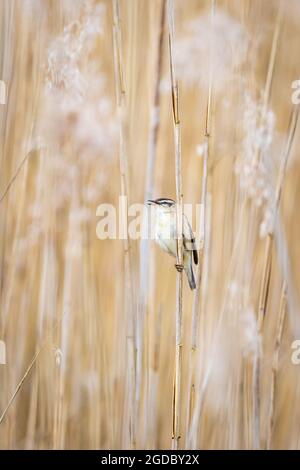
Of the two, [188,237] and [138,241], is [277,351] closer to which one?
[188,237]

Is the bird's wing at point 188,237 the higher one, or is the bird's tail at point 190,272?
the bird's wing at point 188,237

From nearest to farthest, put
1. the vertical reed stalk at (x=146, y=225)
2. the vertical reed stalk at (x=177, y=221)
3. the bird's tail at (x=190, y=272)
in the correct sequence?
the vertical reed stalk at (x=177, y=221) → the vertical reed stalk at (x=146, y=225) → the bird's tail at (x=190, y=272)

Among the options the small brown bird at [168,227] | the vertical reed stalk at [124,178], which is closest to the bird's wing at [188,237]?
the small brown bird at [168,227]

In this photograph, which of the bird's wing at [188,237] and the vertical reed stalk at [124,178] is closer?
the vertical reed stalk at [124,178]

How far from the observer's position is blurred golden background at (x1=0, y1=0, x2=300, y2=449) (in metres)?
1.02

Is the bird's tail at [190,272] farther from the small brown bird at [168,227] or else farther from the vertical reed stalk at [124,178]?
the vertical reed stalk at [124,178]

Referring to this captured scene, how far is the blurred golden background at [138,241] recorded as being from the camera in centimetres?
102

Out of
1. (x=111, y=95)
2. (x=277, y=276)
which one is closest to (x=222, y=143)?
(x=111, y=95)

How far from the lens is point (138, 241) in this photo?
118cm

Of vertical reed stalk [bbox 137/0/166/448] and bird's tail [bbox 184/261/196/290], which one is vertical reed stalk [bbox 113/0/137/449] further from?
bird's tail [bbox 184/261/196/290]

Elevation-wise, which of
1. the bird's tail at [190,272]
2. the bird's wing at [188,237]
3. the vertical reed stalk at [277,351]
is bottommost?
the vertical reed stalk at [277,351]

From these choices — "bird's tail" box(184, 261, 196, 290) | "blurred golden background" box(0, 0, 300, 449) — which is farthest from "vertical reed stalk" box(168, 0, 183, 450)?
"bird's tail" box(184, 261, 196, 290)

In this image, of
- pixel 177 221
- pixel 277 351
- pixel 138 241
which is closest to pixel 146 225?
pixel 138 241
